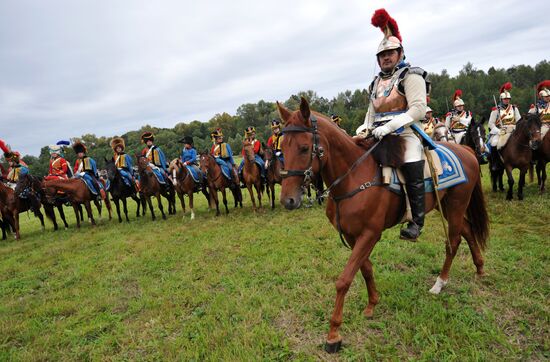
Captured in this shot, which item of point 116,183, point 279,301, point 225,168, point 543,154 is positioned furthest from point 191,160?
point 543,154

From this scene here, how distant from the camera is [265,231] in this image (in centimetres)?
820

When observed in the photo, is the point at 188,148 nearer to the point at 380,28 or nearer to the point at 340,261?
the point at 340,261

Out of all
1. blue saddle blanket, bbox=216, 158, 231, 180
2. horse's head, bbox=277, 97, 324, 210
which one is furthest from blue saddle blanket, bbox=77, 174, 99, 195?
horse's head, bbox=277, 97, 324, 210

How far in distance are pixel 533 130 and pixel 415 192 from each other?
7.41m

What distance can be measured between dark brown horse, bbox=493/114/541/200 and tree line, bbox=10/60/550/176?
21.8m

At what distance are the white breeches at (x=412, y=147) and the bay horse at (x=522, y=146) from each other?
6.93 meters

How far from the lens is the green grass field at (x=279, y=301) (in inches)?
130

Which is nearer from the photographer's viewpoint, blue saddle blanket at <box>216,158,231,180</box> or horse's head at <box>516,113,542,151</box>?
horse's head at <box>516,113,542,151</box>

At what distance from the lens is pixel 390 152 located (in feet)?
10.7

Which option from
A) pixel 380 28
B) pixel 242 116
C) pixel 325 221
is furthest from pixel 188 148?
pixel 242 116

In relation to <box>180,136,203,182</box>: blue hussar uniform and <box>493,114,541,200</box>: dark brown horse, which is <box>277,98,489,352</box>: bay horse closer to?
<box>493,114,541,200</box>: dark brown horse

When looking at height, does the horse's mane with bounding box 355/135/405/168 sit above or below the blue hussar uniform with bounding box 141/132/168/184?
below

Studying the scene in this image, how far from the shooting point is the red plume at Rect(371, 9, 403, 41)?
343 cm

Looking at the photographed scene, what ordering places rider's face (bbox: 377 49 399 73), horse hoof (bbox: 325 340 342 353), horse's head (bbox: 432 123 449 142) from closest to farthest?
horse hoof (bbox: 325 340 342 353)
rider's face (bbox: 377 49 399 73)
horse's head (bbox: 432 123 449 142)
